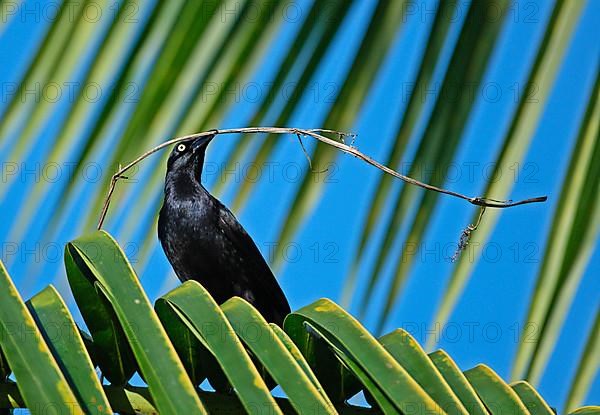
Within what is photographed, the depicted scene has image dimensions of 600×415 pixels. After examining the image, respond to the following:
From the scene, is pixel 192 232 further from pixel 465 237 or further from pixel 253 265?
pixel 465 237

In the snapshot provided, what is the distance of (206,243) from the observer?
317 centimetres

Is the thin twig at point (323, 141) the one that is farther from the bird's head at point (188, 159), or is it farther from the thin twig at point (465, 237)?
the bird's head at point (188, 159)

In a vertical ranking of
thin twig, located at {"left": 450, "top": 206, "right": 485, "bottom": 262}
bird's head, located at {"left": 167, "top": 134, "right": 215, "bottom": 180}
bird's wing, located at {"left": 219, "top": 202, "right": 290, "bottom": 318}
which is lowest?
bird's wing, located at {"left": 219, "top": 202, "right": 290, "bottom": 318}

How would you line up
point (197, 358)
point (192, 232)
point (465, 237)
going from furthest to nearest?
1. point (192, 232)
2. point (465, 237)
3. point (197, 358)

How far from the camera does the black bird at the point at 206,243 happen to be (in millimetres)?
3156

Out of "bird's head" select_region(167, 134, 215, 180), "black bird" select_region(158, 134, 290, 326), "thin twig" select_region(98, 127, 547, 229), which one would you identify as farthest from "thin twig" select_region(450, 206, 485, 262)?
"bird's head" select_region(167, 134, 215, 180)

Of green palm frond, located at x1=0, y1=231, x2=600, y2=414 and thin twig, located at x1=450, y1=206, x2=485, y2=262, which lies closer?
green palm frond, located at x1=0, y1=231, x2=600, y2=414

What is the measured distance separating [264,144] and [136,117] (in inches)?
7.4

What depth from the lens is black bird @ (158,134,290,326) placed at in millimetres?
3156

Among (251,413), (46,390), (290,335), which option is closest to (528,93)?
(290,335)

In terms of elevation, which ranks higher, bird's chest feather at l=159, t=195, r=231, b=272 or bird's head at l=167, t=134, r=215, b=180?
bird's head at l=167, t=134, r=215, b=180

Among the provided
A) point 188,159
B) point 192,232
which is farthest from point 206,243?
point 188,159

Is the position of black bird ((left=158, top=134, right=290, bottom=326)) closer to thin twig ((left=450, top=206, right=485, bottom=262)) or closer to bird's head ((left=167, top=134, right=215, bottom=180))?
bird's head ((left=167, top=134, right=215, bottom=180))

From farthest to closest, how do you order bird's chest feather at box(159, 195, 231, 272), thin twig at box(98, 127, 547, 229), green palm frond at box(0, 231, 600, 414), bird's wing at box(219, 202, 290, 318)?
bird's wing at box(219, 202, 290, 318)
bird's chest feather at box(159, 195, 231, 272)
thin twig at box(98, 127, 547, 229)
green palm frond at box(0, 231, 600, 414)
